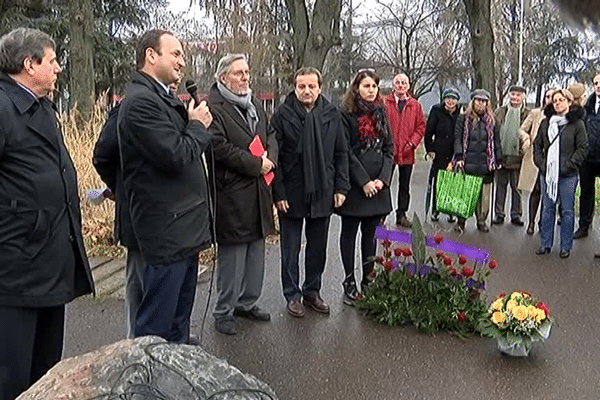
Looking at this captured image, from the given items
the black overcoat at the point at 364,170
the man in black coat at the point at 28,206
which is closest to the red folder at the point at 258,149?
the black overcoat at the point at 364,170

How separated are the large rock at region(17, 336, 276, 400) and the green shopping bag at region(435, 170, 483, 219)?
615 cm

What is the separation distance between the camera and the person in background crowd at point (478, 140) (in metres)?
7.75

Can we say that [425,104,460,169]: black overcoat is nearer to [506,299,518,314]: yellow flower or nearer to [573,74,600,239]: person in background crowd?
[573,74,600,239]: person in background crowd

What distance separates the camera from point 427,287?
472 centimetres

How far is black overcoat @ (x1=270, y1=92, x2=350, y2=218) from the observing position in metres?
4.80

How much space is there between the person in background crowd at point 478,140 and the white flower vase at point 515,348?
3934 mm

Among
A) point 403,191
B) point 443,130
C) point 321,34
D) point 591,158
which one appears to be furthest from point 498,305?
point 321,34

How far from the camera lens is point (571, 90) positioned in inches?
282

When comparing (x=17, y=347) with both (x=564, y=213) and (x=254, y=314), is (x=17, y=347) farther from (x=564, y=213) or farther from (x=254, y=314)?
(x=564, y=213)

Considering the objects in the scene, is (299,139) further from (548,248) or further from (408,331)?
(548,248)

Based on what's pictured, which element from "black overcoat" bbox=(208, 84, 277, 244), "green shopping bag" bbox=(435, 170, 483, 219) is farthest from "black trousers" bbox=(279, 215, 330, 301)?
"green shopping bag" bbox=(435, 170, 483, 219)

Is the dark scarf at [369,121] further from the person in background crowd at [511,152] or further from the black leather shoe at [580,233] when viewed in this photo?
the black leather shoe at [580,233]

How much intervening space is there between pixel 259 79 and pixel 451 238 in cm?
1614

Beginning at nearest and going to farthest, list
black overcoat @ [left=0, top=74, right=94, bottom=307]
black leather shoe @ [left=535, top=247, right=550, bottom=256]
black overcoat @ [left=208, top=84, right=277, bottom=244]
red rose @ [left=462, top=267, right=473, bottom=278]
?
black overcoat @ [left=0, top=74, right=94, bottom=307] → black overcoat @ [left=208, top=84, right=277, bottom=244] → red rose @ [left=462, top=267, right=473, bottom=278] → black leather shoe @ [left=535, top=247, right=550, bottom=256]
